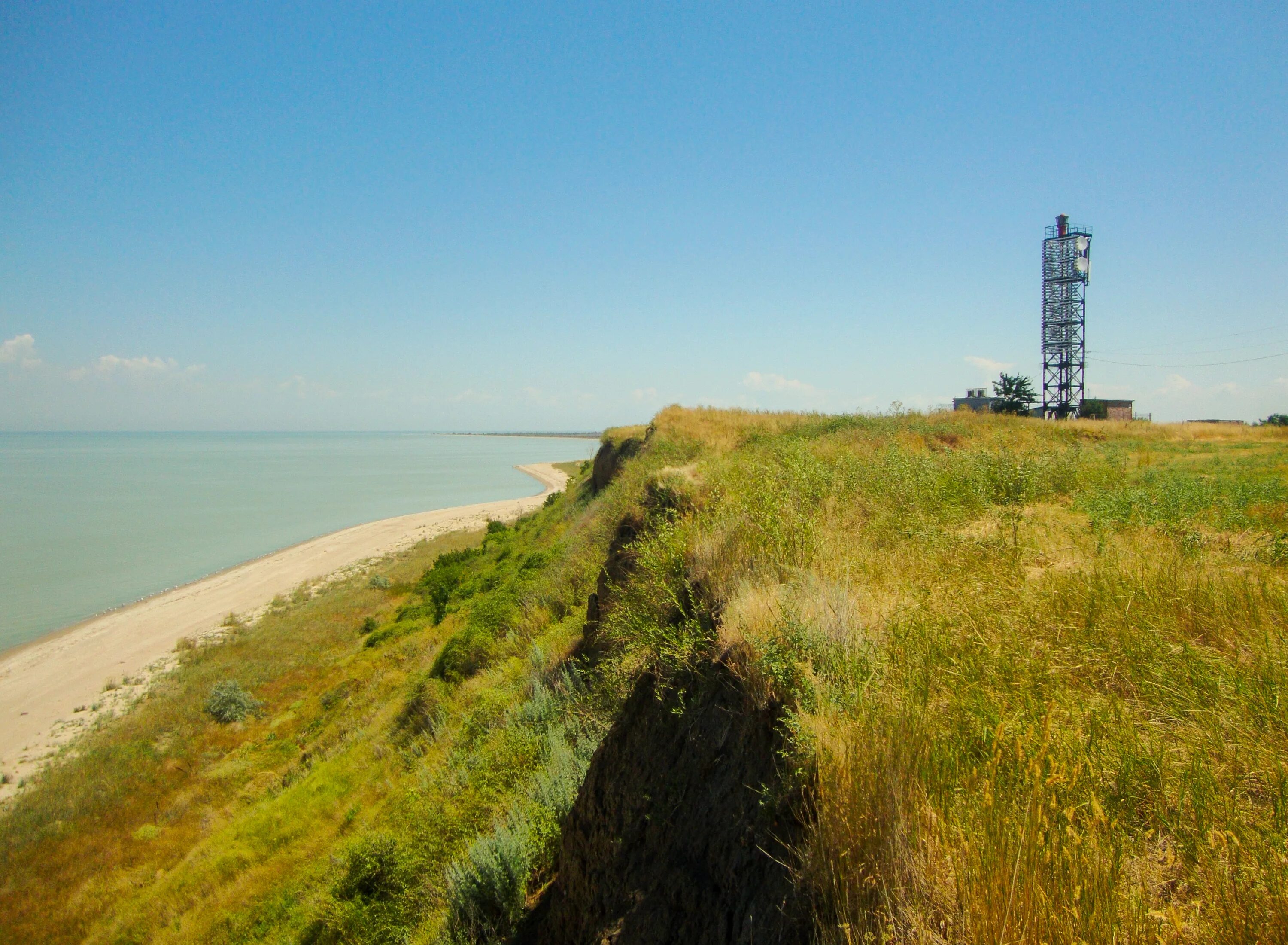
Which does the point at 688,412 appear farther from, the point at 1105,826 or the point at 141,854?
the point at 1105,826

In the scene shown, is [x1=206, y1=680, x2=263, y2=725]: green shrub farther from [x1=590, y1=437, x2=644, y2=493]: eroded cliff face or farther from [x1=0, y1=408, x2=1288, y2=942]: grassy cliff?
[x1=590, y1=437, x2=644, y2=493]: eroded cliff face

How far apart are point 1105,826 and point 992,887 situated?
483 mm

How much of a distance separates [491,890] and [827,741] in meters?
4.79

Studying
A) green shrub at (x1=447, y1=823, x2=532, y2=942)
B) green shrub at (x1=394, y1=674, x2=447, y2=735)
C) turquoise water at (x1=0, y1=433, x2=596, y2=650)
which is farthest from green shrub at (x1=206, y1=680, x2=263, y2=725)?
green shrub at (x1=447, y1=823, x2=532, y2=942)

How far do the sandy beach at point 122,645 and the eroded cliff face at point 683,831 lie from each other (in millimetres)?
19577

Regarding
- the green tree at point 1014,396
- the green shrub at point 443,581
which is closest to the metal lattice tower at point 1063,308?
the green tree at point 1014,396

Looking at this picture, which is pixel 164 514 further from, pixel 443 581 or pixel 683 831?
pixel 683 831

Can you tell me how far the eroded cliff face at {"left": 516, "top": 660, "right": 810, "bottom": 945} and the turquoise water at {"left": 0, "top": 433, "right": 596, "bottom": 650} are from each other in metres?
34.6

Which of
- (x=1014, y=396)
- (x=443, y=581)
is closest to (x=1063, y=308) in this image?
(x=1014, y=396)

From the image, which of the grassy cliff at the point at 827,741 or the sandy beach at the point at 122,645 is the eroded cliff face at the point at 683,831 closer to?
the grassy cliff at the point at 827,741

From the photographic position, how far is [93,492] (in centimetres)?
8175

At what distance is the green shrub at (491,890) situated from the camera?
5816 mm

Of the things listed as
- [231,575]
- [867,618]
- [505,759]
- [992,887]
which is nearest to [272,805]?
[505,759]

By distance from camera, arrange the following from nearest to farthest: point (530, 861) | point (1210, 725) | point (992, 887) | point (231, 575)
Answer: point (992, 887) < point (1210, 725) < point (530, 861) < point (231, 575)
